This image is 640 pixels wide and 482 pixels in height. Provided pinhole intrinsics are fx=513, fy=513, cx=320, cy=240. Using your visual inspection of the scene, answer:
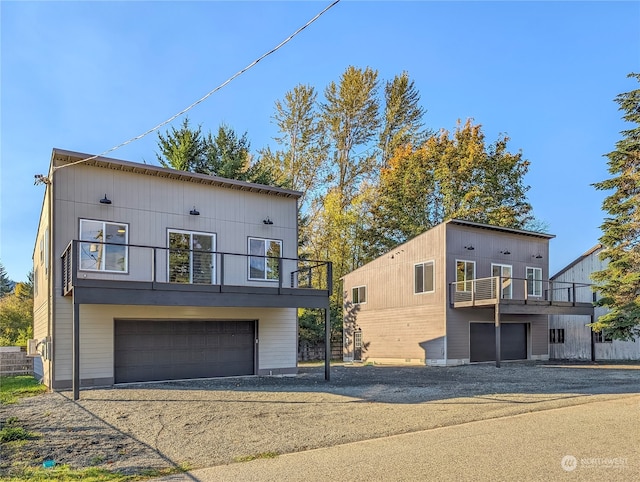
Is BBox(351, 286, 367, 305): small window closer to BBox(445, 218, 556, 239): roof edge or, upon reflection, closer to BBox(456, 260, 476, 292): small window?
BBox(456, 260, 476, 292): small window

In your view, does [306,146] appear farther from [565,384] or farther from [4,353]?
[565,384]

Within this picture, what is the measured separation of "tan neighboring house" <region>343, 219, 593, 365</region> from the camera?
21266 mm

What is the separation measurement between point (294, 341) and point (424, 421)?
26.7 ft

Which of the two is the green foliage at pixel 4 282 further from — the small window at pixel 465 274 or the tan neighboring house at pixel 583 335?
the tan neighboring house at pixel 583 335

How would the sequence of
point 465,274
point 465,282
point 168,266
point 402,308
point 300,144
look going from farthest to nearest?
→ point 300,144
point 402,308
point 465,274
point 465,282
point 168,266

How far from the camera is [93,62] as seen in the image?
1106cm

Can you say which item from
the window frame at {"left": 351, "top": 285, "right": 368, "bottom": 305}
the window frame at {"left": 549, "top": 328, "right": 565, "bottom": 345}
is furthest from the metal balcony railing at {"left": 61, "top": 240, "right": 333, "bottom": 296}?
the window frame at {"left": 549, "top": 328, "right": 565, "bottom": 345}

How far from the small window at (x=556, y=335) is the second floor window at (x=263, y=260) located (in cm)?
1767

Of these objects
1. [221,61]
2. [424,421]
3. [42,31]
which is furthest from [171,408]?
[42,31]

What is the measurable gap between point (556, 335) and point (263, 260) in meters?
18.2

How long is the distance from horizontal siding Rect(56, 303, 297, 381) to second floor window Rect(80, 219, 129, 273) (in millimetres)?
1036

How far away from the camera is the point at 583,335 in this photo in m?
25.2

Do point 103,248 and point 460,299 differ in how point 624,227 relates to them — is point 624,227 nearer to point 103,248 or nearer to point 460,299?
point 460,299

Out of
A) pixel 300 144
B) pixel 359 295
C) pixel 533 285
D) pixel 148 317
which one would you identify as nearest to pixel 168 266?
pixel 148 317
